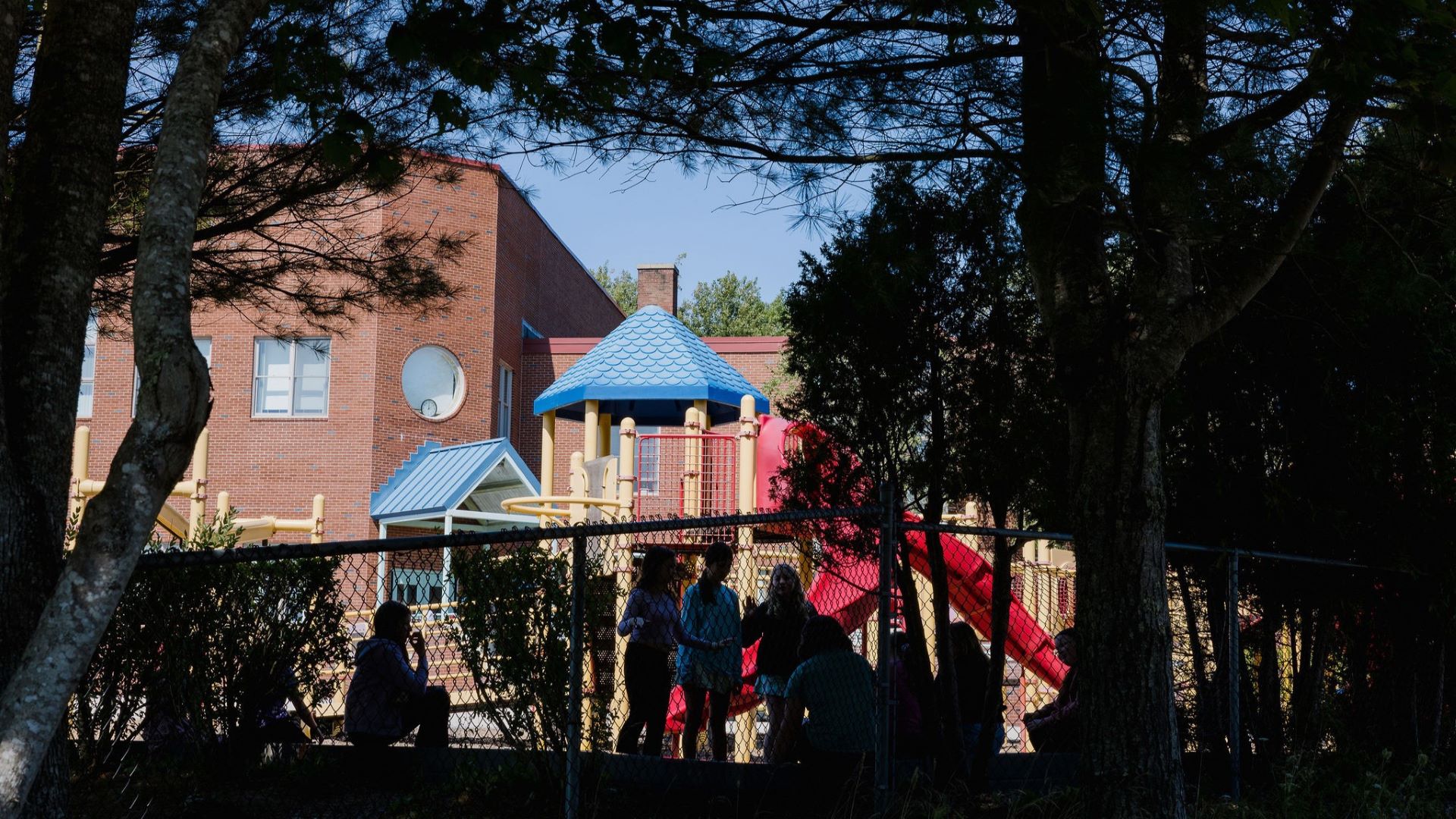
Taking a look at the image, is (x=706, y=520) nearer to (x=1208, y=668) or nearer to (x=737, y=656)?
(x=737, y=656)

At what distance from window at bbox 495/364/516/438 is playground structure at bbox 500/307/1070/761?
7.03 meters

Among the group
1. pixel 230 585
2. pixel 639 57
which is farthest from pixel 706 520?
pixel 230 585

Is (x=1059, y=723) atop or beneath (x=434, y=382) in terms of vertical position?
beneath

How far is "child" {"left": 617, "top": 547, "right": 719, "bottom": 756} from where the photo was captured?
707 cm

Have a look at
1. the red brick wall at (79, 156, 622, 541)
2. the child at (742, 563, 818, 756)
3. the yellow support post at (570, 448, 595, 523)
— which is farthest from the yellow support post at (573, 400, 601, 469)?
the child at (742, 563, 818, 756)

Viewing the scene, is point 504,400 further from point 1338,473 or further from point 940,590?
point 1338,473

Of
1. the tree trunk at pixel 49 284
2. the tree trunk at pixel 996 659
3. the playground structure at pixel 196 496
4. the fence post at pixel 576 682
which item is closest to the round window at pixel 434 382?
the playground structure at pixel 196 496

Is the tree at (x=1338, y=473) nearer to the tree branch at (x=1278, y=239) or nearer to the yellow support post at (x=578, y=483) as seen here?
the tree branch at (x=1278, y=239)

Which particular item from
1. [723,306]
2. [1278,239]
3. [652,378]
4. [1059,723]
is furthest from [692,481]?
[723,306]

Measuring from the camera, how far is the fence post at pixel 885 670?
5309 mm

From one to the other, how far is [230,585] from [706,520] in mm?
3007

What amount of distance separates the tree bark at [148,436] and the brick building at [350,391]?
20028 mm

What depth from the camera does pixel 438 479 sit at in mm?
22859

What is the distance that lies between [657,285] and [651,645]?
2647 cm
